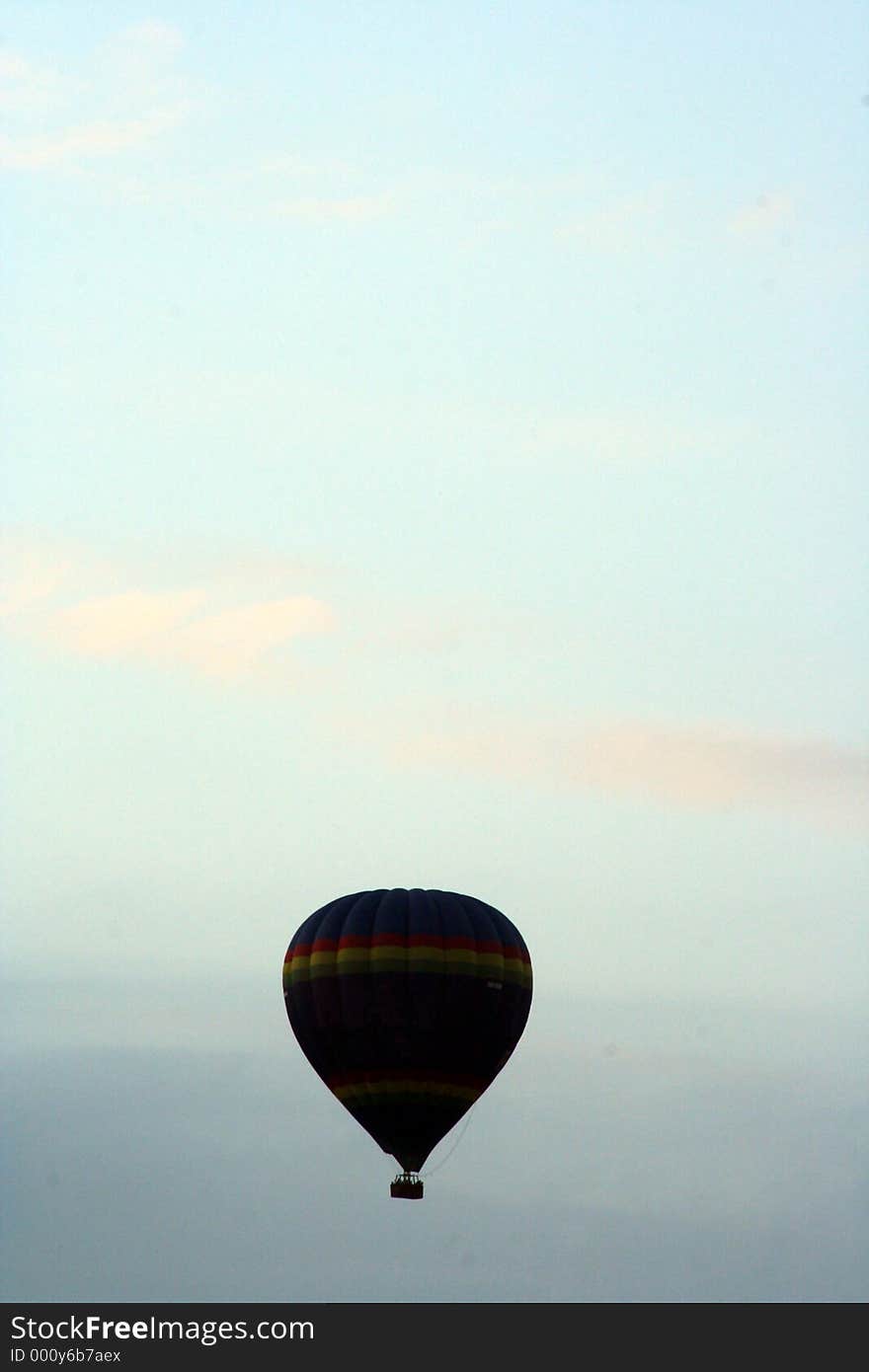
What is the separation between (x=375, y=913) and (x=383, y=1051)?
3.46m

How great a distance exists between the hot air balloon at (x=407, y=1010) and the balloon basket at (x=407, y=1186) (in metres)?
0.02

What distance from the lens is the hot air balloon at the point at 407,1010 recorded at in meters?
107

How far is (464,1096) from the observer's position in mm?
108250

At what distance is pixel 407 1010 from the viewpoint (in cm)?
10688

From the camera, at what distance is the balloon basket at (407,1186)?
10775cm

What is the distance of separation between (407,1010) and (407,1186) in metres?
4.51

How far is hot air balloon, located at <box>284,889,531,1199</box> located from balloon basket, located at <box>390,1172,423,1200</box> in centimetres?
2

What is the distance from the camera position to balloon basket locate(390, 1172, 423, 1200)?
10775cm

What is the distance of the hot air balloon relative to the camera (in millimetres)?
107000

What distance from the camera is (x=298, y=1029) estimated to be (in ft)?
356

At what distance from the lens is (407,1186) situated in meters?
108
